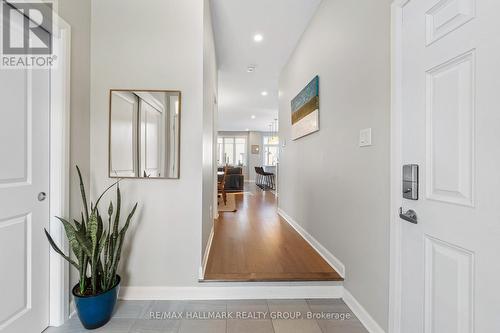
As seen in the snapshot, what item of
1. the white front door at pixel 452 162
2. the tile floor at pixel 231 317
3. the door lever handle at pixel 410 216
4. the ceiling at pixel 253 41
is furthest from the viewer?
the ceiling at pixel 253 41

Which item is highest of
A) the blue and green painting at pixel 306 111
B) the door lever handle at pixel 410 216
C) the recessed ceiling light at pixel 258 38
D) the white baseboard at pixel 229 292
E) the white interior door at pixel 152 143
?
the recessed ceiling light at pixel 258 38

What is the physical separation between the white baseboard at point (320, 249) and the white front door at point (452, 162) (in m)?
0.73

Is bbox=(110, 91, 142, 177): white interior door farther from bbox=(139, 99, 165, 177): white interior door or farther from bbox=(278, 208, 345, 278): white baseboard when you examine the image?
bbox=(278, 208, 345, 278): white baseboard

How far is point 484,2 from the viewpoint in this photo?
86cm

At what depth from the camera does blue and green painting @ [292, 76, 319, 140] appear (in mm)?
2580

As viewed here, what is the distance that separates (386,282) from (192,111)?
1.88 metres

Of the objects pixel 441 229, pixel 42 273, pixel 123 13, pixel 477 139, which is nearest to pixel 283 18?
pixel 123 13

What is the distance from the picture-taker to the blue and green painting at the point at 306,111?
258 cm

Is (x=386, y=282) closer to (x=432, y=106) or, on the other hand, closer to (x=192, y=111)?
(x=432, y=106)

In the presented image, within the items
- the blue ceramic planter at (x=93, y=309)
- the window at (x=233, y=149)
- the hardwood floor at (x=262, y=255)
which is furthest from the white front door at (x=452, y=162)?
the window at (x=233, y=149)

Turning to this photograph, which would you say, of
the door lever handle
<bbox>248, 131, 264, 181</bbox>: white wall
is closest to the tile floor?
the door lever handle

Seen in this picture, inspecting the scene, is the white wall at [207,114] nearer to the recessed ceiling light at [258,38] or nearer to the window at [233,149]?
the recessed ceiling light at [258,38]

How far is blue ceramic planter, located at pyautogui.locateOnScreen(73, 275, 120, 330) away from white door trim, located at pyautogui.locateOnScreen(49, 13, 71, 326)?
0.49 feet

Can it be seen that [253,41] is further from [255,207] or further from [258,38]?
[255,207]
